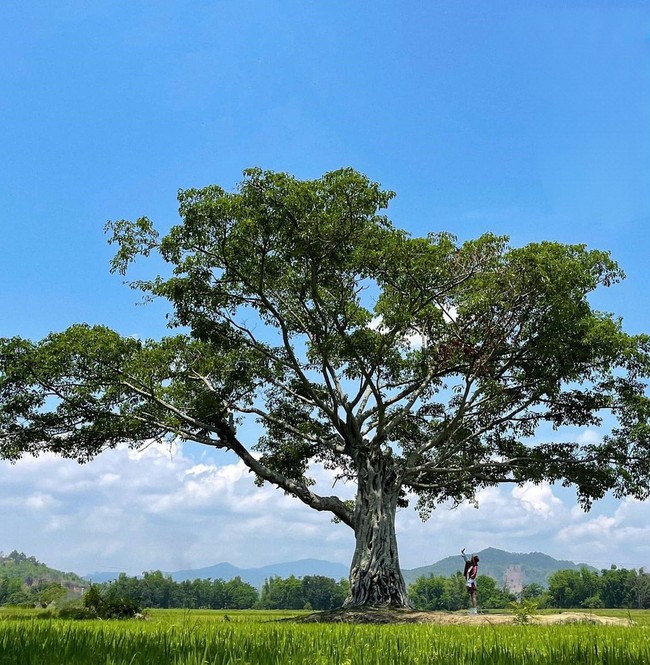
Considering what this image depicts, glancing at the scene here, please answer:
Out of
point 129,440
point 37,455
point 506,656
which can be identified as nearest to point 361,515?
point 129,440

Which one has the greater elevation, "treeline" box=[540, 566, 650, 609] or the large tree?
the large tree

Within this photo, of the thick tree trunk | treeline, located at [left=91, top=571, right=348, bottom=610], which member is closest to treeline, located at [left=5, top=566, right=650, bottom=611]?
treeline, located at [left=91, top=571, right=348, bottom=610]

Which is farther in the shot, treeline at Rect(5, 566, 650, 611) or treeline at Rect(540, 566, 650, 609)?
treeline at Rect(540, 566, 650, 609)

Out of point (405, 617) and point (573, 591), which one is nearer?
point (405, 617)

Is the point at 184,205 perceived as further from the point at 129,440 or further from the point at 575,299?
the point at 575,299

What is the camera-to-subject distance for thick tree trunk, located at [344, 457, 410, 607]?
2045 cm

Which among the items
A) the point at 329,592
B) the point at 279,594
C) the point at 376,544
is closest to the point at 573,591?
the point at 329,592

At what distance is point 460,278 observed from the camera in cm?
1867

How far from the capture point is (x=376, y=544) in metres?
21.2

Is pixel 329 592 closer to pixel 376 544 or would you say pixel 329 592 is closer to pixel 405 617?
pixel 376 544

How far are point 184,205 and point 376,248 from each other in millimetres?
5722

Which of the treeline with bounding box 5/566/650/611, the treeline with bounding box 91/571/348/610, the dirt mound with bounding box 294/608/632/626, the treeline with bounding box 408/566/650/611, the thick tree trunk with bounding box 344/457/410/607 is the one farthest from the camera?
the treeline with bounding box 91/571/348/610

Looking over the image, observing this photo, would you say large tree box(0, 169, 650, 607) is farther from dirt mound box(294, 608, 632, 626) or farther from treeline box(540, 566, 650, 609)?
treeline box(540, 566, 650, 609)

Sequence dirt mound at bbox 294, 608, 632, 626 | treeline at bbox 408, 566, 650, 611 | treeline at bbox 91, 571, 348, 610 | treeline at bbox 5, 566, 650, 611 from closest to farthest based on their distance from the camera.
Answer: dirt mound at bbox 294, 608, 632, 626 < treeline at bbox 5, 566, 650, 611 < treeline at bbox 408, 566, 650, 611 < treeline at bbox 91, 571, 348, 610
